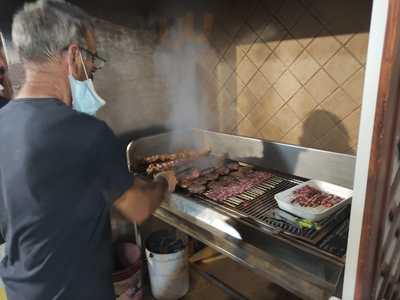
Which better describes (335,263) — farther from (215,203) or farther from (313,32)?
(313,32)

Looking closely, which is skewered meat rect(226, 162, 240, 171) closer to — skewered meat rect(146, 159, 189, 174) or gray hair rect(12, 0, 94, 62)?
skewered meat rect(146, 159, 189, 174)

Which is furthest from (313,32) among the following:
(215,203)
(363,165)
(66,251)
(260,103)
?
(66,251)

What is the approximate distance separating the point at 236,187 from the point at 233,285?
97 cm

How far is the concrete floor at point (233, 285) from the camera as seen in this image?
6.73 feet

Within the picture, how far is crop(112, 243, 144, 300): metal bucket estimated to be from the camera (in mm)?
1871

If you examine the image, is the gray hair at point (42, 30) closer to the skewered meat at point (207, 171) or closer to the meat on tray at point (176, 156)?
the skewered meat at point (207, 171)

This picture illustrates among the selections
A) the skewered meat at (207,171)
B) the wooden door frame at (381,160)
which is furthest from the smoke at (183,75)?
the wooden door frame at (381,160)

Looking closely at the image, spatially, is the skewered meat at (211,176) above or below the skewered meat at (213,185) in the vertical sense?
above

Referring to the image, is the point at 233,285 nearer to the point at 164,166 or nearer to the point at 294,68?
the point at 164,166

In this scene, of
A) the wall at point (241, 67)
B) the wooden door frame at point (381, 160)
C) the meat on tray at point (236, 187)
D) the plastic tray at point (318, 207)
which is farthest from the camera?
the wall at point (241, 67)

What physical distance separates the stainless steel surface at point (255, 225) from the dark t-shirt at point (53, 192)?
507 millimetres

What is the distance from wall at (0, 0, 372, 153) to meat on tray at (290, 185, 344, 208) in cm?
44

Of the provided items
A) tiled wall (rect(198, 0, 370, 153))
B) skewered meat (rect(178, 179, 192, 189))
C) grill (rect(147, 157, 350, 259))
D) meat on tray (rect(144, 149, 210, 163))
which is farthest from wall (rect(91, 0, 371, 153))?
skewered meat (rect(178, 179, 192, 189))

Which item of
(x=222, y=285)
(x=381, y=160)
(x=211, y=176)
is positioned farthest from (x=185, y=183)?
(x=381, y=160)
